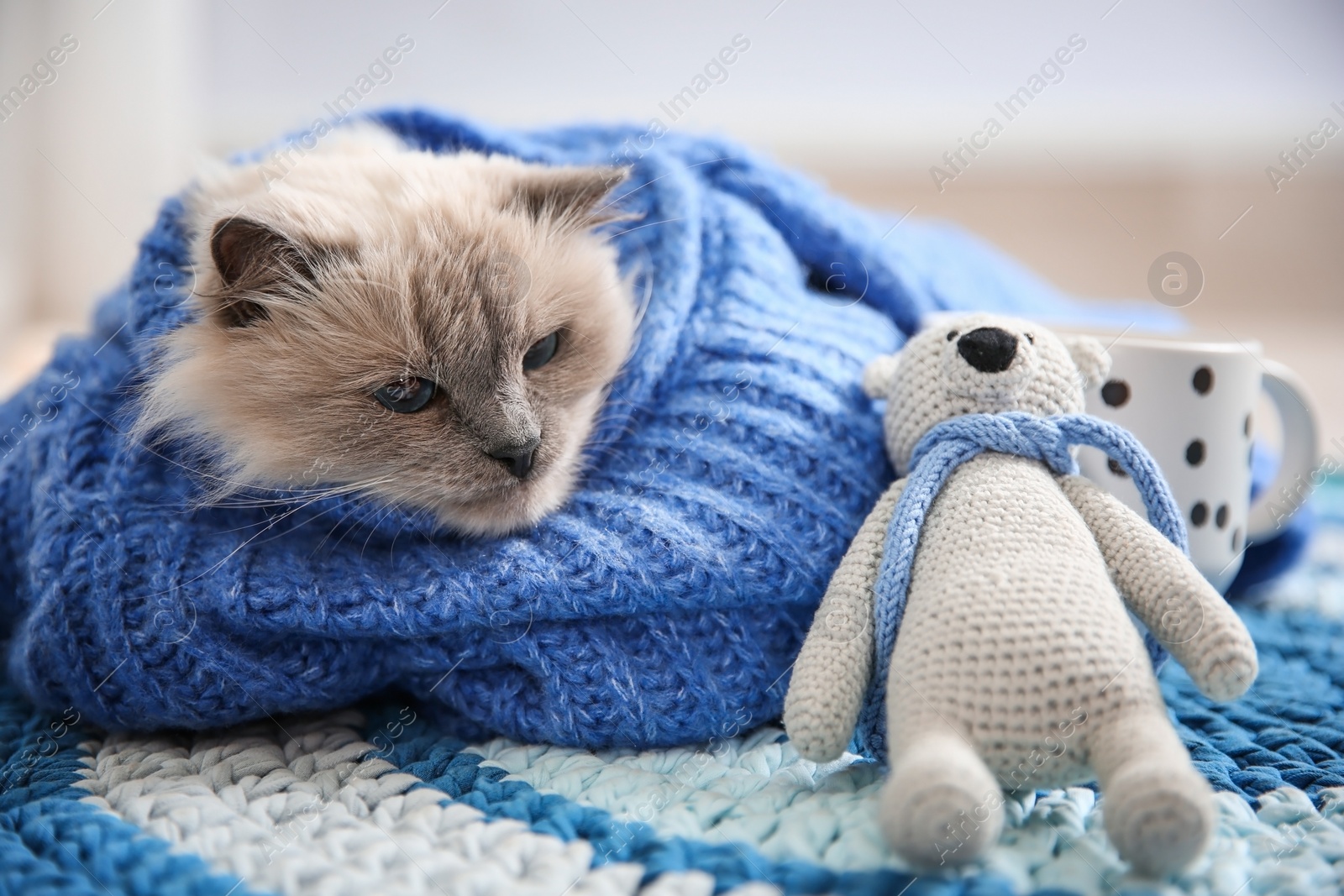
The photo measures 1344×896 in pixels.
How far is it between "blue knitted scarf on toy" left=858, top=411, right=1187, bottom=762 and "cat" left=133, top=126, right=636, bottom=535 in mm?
336

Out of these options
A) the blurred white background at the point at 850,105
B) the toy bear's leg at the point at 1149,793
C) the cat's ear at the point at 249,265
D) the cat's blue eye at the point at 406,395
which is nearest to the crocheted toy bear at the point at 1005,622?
the toy bear's leg at the point at 1149,793

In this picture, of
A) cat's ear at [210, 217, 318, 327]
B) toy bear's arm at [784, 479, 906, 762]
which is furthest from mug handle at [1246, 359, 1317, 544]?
cat's ear at [210, 217, 318, 327]

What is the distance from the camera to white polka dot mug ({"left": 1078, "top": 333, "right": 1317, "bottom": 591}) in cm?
92

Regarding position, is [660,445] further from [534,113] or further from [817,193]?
[534,113]

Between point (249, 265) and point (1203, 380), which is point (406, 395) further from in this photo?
point (1203, 380)

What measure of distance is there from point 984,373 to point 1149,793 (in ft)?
1.18

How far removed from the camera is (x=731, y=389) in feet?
3.00

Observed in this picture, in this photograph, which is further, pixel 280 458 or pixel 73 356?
pixel 73 356

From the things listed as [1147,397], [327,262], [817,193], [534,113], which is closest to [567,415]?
[327,262]

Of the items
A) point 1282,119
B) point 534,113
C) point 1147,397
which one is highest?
point 1282,119

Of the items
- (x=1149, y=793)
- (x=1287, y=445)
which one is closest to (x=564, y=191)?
(x=1149, y=793)

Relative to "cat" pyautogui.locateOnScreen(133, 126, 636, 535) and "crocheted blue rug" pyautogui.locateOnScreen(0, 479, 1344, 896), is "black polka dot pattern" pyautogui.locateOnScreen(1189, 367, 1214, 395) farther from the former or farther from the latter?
"cat" pyautogui.locateOnScreen(133, 126, 636, 535)

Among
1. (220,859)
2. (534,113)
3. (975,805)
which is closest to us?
(975,805)

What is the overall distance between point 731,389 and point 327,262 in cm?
40
